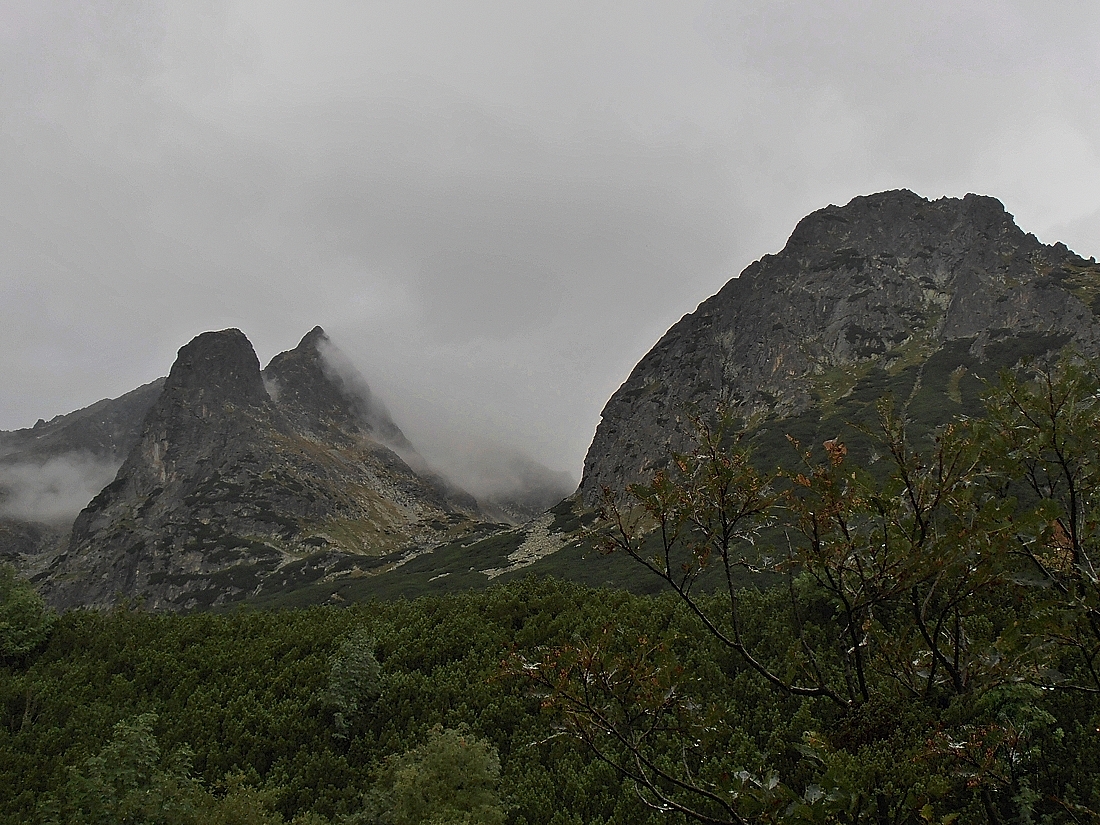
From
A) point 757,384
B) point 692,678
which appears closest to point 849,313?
point 757,384

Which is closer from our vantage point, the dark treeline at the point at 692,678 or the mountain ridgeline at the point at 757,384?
the dark treeline at the point at 692,678

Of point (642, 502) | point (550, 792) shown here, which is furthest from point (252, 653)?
point (642, 502)

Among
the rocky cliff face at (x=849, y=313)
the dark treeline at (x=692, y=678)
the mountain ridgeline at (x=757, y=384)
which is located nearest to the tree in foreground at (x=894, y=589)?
the dark treeline at (x=692, y=678)

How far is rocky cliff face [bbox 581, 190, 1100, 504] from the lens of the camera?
126 m

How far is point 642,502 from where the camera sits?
4.02 metres

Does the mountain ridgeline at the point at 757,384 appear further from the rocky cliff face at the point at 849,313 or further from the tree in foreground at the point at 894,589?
the tree in foreground at the point at 894,589

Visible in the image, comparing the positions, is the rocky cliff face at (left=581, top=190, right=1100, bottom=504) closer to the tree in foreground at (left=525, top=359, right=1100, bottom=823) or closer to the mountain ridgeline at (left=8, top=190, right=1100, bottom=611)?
the mountain ridgeline at (left=8, top=190, right=1100, bottom=611)

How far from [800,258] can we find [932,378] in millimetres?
73824

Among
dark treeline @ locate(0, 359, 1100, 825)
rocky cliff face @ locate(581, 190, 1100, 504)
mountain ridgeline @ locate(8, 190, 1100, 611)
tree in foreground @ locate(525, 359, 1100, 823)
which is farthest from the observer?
rocky cliff face @ locate(581, 190, 1100, 504)

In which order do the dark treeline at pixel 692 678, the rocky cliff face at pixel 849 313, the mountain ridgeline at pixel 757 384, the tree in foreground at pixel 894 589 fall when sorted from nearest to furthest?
the tree in foreground at pixel 894 589 → the dark treeline at pixel 692 678 → the mountain ridgeline at pixel 757 384 → the rocky cliff face at pixel 849 313

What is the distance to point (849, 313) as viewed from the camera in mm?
149125

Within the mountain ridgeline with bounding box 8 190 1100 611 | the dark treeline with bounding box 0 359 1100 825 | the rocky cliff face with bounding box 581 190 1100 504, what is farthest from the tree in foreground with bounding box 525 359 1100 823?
the rocky cliff face with bounding box 581 190 1100 504

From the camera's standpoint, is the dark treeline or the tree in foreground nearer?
the tree in foreground

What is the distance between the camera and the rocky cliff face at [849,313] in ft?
412
